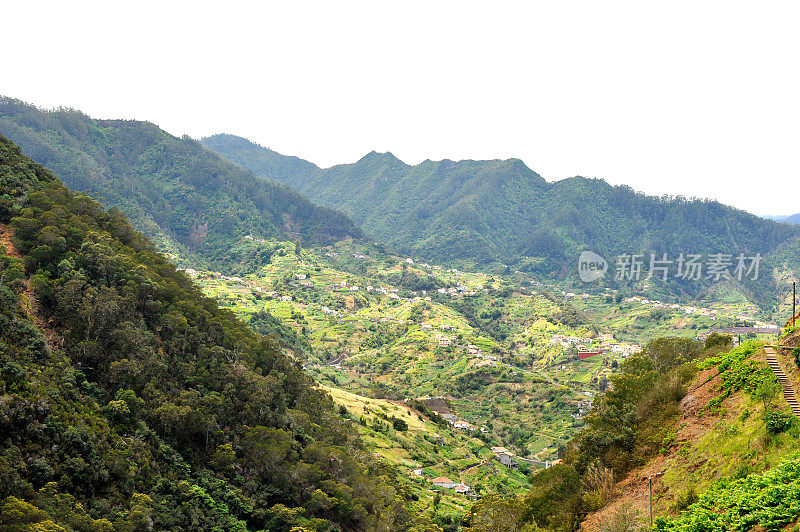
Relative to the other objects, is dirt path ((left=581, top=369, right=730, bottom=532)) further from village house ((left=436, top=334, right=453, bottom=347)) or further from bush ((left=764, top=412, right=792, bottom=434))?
village house ((left=436, top=334, right=453, bottom=347))

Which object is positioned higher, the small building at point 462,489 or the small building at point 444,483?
the small building at point 444,483

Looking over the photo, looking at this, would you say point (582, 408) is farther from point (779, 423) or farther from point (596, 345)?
point (779, 423)

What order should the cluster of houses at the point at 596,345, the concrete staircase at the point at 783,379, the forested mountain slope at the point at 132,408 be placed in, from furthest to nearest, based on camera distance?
the cluster of houses at the point at 596,345, the forested mountain slope at the point at 132,408, the concrete staircase at the point at 783,379

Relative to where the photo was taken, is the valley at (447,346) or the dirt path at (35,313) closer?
the dirt path at (35,313)

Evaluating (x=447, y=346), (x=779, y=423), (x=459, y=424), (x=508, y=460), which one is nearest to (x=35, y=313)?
(x=779, y=423)

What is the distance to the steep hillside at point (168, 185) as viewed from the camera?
145 m

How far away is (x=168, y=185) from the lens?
173 m

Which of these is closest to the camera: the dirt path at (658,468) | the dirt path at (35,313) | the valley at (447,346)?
the dirt path at (658,468)

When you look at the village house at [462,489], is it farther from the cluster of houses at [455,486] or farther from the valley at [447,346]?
the valley at [447,346]

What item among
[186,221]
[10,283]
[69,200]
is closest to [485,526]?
[10,283]

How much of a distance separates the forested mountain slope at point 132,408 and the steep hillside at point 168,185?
111 metres

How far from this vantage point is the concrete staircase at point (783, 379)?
13062mm

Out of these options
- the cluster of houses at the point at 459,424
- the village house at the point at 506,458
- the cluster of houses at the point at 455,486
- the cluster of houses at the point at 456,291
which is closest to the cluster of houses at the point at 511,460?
the village house at the point at 506,458

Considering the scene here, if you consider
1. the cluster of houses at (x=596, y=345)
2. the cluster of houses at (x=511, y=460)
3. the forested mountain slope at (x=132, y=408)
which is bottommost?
the cluster of houses at (x=511, y=460)
